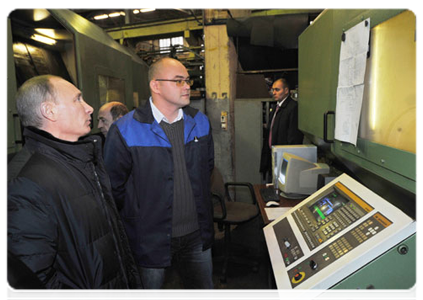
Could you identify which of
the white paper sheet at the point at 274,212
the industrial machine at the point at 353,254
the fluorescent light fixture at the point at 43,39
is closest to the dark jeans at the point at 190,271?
the white paper sheet at the point at 274,212

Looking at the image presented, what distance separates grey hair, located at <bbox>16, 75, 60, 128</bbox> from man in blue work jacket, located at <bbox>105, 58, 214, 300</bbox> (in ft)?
1.53

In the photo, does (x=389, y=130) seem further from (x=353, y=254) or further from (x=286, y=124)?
(x=286, y=124)

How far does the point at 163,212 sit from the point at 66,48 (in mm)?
1994

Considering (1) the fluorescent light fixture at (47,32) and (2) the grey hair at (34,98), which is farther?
(1) the fluorescent light fixture at (47,32)

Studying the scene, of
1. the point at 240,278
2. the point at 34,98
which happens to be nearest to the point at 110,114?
the point at 34,98

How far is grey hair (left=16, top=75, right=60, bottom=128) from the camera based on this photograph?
3.17 feet

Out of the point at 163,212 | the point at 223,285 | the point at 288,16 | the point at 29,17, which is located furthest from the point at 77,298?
the point at 288,16

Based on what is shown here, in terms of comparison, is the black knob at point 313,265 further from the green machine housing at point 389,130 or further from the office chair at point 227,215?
the office chair at point 227,215

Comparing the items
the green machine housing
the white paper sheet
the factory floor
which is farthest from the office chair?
the green machine housing

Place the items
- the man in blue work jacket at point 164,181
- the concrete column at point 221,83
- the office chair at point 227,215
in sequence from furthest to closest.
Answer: the concrete column at point 221,83 → the office chair at point 227,215 → the man in blue work jacket at point 164,181

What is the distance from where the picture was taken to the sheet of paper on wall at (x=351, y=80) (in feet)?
3.39

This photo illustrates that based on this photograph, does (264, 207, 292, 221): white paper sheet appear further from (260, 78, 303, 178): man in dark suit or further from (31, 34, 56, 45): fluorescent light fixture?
(31, 34, 56, 45): fluorescent light fixture

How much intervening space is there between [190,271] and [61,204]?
90 centimetres

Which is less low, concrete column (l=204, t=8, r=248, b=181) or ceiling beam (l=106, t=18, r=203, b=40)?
ceiling beam (l=106, t=18, r=203, b=40)
